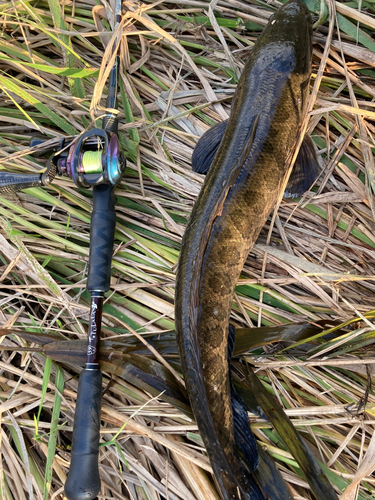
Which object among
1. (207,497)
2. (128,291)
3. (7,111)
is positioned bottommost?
(207,497)

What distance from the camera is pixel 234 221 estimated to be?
1.82 m

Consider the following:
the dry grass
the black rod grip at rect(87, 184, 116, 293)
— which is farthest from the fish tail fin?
the black rod grip at rect(87, 184, 116, 293)

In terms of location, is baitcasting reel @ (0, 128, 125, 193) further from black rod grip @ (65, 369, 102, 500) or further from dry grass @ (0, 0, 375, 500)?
black rod grip @ (65, 369, 102, 500)

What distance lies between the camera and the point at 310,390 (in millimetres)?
2037

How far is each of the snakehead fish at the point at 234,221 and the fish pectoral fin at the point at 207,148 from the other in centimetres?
11

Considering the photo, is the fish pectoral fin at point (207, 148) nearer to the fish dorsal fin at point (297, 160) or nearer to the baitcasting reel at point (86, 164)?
the fish dorsal fin at point (297, 160)

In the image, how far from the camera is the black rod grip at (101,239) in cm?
195

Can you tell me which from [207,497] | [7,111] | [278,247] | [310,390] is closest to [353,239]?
[278,247]

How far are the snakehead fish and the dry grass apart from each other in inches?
7.5

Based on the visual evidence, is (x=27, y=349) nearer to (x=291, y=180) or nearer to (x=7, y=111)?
(x=7, y=111)

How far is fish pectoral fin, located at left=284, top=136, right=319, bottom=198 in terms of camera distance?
6.92 feet

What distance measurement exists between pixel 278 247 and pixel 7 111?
2010 millimetres

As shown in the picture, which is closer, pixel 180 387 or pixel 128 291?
pixel 180 387

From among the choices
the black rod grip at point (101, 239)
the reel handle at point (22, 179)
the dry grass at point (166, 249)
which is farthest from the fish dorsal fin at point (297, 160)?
the reel handle at point (22, 179)
